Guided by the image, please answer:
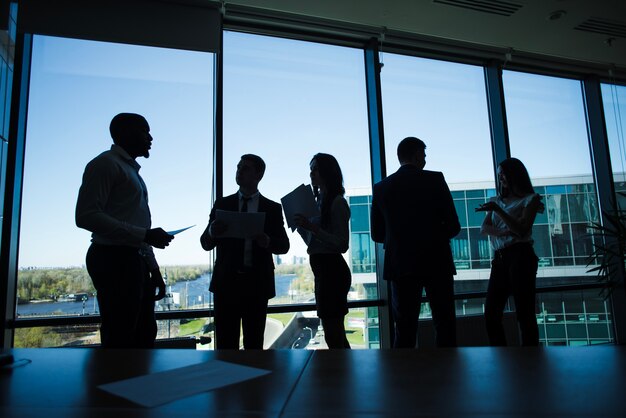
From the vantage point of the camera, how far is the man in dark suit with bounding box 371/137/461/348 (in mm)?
2217

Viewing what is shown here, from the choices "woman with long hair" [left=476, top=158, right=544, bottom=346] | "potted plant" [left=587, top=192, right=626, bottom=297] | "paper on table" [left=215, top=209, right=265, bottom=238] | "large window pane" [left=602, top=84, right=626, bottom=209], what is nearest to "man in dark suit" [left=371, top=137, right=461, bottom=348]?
"woman with long hair" [left=476, top=158, right=544, bottom=346]

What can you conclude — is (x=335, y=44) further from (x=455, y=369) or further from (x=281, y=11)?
(x=455, y=369)

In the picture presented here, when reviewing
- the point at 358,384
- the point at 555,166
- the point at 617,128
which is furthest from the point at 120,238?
the point at 617,128

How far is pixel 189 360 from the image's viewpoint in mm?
925

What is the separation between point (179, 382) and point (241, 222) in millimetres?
1471

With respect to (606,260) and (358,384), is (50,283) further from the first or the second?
(606,260)

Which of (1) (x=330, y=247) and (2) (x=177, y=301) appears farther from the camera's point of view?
(2) (x=177, y=301)

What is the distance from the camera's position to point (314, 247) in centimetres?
242

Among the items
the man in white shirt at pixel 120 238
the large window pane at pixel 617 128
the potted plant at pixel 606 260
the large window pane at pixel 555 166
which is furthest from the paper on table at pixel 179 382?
the large window pane at pixel 617 128

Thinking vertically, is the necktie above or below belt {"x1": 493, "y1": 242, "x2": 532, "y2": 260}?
above

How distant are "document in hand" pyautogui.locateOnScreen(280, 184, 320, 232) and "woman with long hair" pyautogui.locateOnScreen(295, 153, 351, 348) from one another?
0.17ft

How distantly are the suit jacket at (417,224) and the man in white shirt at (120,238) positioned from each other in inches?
47.0

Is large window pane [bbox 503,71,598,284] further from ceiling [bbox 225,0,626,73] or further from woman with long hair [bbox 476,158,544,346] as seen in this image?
woman with long hair [bbox 476,158,544,346]

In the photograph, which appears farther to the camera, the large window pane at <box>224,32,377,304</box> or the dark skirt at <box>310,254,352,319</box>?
the large window pane at <box>224,32,377,304</box>
